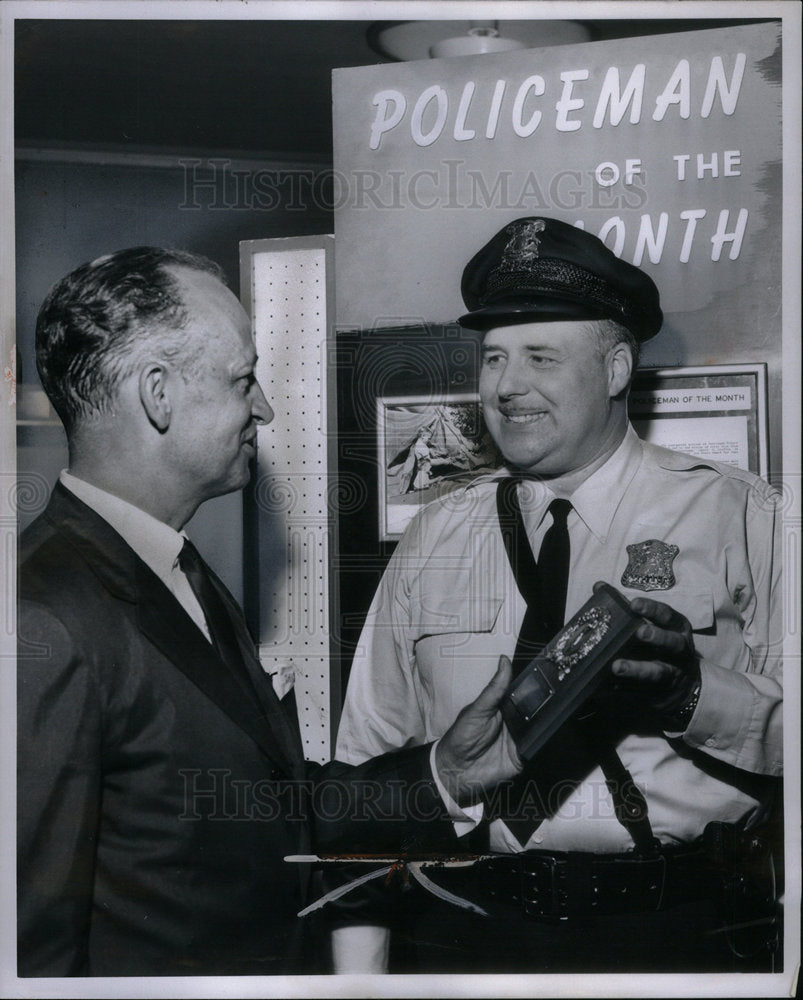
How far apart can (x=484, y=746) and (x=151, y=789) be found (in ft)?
3.01

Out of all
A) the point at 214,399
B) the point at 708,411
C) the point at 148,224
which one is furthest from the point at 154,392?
the point at 708,411

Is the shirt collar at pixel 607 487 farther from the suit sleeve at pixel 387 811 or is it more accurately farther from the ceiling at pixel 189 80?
the ceiling at pixel 189 80

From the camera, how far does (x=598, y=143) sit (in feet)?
9.31

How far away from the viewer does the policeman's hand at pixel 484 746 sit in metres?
2.79

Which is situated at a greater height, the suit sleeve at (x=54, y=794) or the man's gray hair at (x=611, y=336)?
the man's gray hair at (x=611, y=336)

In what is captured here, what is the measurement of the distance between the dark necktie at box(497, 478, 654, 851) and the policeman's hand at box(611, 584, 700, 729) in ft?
0.52

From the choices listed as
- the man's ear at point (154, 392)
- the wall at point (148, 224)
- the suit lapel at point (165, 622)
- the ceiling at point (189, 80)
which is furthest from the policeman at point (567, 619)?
the man's ear at point (154, 392)

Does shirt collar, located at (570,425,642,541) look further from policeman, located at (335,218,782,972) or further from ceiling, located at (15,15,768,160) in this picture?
ceiling, located at (15,15,768,160)

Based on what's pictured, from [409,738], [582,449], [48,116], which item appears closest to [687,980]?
[409,738]

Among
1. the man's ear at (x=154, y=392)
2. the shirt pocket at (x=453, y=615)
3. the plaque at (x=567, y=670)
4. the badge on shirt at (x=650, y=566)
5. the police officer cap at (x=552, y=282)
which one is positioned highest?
the police officer cap at (x=552, y=282)

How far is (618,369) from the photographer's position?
9.20 feet

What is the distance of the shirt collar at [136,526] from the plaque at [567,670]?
40.6 inches

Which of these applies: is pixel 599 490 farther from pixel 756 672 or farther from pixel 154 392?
pixel 154 392

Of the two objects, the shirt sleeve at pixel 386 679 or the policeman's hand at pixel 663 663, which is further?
the shirt sleeve at pixel 386 679
